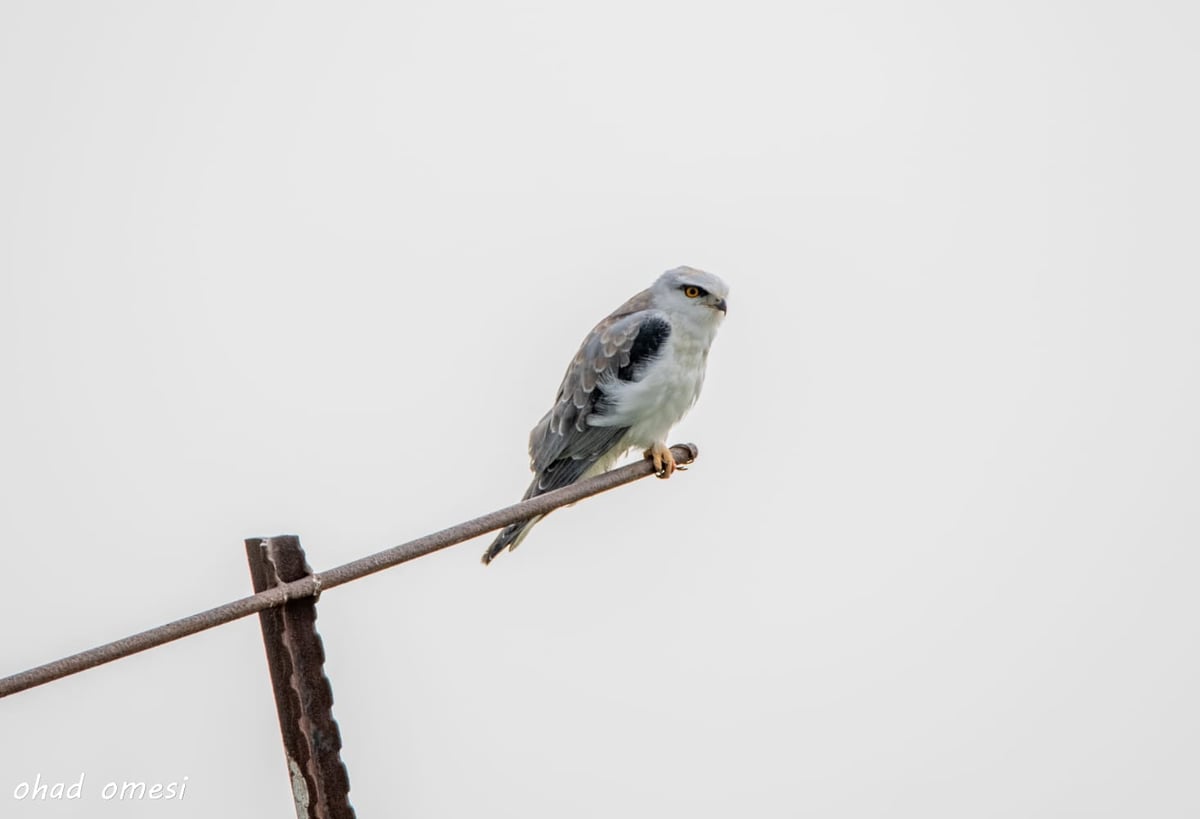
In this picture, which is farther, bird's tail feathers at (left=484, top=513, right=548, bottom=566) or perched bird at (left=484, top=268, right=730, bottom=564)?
perched bird at (left=484, top=268, right=730, bottom=564)

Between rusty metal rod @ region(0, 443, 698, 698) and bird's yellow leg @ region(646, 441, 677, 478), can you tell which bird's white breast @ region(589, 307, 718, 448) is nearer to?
bird's yellow leg @ region(646, 441, 677, 478)

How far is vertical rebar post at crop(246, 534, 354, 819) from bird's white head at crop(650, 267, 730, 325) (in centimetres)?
489

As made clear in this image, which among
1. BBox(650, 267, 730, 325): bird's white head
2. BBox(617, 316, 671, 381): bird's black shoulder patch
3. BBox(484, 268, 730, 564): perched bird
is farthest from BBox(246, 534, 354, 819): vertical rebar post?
BBox(650, 267, 730, 325): bird's white head

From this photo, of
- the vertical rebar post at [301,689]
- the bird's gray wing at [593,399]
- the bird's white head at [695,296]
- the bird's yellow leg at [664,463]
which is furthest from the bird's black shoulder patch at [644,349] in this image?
the vertical rebar post at [301,689]

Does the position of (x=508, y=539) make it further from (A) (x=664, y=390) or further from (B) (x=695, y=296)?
(B) (x=695, y=296)

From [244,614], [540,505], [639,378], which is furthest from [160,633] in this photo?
[639,378]

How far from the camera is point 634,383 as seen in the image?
8.00 metres

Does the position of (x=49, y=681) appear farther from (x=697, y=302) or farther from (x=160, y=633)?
(x=697, y=302)

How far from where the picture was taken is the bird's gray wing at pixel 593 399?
8055 mm

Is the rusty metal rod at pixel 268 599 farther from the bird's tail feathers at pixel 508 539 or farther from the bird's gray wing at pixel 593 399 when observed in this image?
the bird's gray wing at pixel 593 399

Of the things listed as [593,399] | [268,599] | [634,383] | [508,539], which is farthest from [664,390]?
[268,599]

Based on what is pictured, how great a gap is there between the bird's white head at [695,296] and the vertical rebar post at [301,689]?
4.89 m

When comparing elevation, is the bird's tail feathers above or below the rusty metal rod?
above

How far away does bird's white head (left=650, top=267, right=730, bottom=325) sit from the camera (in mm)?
8242
